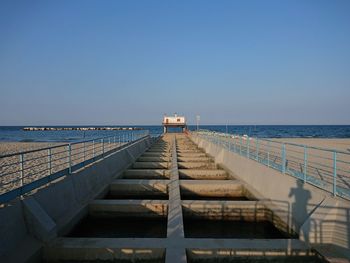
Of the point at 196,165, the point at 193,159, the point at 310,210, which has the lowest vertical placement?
the point at 196,165

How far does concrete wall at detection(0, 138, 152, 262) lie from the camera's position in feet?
18.5

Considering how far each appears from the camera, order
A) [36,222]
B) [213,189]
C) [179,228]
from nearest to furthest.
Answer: [36,222] → [179,228] → [213,189]

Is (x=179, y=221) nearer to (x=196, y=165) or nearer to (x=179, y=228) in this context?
(x=179, y=228)

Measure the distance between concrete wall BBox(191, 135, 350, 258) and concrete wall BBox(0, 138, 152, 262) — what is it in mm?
5510

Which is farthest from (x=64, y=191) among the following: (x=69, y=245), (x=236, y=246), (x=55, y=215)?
(x=236, y=246)

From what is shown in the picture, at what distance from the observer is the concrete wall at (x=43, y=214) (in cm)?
564

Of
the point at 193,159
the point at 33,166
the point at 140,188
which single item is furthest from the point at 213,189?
the point at 193,159

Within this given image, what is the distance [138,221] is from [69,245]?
129 inches

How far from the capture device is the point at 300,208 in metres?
7.46

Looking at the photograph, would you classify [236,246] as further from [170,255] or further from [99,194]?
[99,194]

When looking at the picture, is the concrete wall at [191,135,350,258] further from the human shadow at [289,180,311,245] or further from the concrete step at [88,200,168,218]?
the concrete step at [88,200,168,218]

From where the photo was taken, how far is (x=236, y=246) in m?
6.45

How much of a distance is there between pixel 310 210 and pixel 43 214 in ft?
19.1

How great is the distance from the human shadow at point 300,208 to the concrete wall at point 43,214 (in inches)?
214
